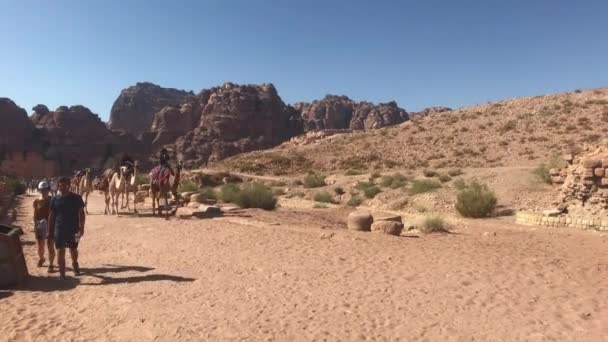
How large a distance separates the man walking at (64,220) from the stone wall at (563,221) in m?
13.6

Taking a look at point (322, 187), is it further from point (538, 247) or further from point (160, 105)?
point (160, 105)

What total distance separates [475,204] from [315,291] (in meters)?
12.6

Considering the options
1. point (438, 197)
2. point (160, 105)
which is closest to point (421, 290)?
point (438, 197)

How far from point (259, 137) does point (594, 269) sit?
250 feet

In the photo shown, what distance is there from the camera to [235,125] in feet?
271

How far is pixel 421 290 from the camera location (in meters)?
7.41

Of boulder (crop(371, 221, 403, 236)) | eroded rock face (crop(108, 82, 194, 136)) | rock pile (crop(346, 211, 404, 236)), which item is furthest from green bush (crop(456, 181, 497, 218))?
eroded rock face (crop(108, 82, 194, 136))

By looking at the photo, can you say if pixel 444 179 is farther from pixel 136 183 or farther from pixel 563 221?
pixel 136 183

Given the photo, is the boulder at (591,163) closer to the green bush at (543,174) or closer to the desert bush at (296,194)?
the green bush at (543,174)

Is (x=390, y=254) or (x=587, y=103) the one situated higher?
(x=587, y=103)

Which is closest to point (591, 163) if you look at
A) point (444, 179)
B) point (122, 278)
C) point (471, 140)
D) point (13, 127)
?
point (444, 179)

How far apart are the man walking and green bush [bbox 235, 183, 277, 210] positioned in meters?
11.5

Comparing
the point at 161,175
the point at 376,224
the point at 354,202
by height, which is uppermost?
the point at 161,175

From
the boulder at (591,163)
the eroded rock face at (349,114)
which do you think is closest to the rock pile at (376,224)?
the boulder at (591,163)
